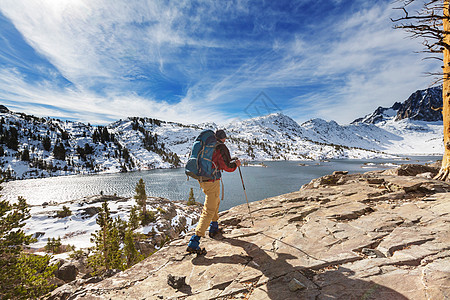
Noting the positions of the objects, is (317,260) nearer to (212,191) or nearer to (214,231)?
(212,191)

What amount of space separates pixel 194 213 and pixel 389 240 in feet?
166

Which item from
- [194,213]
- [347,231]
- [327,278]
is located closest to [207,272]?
[327,278]

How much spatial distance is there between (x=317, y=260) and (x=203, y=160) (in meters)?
4.20

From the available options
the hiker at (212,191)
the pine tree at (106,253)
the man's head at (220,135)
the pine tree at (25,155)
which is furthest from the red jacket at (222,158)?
the pine tree at (25,155)

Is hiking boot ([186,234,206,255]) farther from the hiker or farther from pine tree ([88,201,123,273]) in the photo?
pine tree ([88,201,123,273])

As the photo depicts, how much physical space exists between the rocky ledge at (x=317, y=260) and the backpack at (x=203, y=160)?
2588 millimetres

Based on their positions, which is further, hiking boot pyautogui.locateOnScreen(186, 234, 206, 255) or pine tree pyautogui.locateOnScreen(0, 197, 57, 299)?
pine tree pyautogui.locateOnScreen(0, 197, 57, 299)

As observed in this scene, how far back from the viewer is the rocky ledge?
366cm

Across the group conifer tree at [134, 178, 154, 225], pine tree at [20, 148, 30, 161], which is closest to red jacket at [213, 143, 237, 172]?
conifer tree at [134, 178, 154, 225]

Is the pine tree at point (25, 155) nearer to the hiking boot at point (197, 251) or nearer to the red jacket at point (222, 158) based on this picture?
the hiking boot at point (197, 251)

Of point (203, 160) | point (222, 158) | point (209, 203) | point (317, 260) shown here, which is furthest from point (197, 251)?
point (317, 260)

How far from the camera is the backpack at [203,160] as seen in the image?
598 cm

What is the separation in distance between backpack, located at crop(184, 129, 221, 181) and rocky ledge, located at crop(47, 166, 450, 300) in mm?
2588

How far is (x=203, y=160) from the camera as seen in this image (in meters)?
6.00
